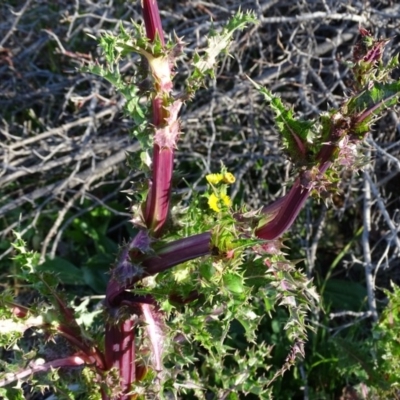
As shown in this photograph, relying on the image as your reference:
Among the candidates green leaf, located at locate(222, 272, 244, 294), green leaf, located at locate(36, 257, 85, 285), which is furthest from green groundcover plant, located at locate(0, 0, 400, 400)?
green leaf, located at locate(36, 257, 85, 285)

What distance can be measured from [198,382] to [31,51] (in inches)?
91.2

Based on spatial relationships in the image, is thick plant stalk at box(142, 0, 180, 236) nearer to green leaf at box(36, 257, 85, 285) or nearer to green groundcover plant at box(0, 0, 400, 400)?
green groundcover plant at box(0, 0, 400, 400)

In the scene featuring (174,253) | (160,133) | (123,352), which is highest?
(160,133)

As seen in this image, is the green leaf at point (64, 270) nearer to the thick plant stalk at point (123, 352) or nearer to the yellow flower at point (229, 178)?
the thick plant stalk at point (123, 352)

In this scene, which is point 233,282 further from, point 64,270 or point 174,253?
point 64,270

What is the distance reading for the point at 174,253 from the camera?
4.95 feet

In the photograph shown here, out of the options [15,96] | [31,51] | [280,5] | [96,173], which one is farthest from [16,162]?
[280,5]

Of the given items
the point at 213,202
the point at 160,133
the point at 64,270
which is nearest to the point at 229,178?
the point at 213,202

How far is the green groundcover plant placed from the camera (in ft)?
4.48

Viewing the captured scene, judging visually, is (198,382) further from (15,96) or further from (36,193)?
(15,96)

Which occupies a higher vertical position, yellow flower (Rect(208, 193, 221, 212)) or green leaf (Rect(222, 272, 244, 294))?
yellow flower (Rect(208, 193, 221, 212))

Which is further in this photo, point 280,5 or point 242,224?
point 280,5

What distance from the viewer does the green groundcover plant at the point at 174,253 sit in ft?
4.48

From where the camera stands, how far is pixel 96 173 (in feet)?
10.1
